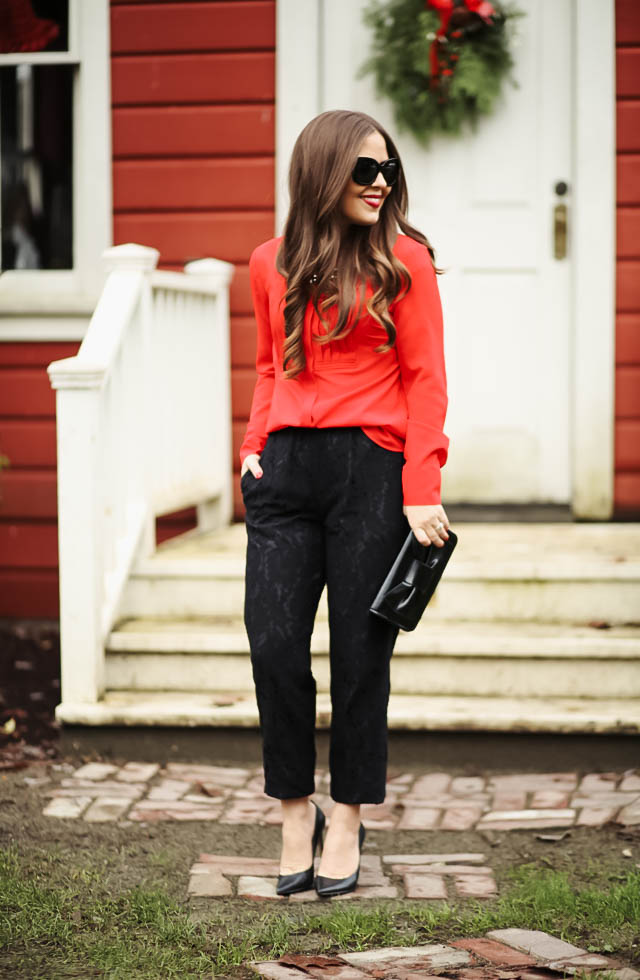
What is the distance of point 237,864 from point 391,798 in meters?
0.74

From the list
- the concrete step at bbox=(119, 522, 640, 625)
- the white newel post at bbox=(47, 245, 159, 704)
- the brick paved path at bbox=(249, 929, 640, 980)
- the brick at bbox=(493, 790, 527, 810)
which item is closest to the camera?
the brick paved path at bbox=(249, 929, 640, 980)

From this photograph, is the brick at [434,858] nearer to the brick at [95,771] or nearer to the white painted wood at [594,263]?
the brick at [95,771]

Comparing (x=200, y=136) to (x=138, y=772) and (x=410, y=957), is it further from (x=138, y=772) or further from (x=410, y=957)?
(x=410, y=957)

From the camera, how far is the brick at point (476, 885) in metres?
3.24

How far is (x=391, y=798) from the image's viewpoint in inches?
160

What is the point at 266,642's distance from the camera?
316 centimetres

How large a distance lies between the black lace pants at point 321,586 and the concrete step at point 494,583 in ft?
4.91

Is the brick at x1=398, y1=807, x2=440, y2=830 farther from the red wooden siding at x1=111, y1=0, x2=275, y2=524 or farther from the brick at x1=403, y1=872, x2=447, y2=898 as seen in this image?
the red wooden siding at x1=111, y1=0, x2=275, y2=524

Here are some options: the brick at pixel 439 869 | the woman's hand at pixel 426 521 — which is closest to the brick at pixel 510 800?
the brick at pixel 439 869

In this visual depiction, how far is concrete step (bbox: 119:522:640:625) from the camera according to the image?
4.69 meters

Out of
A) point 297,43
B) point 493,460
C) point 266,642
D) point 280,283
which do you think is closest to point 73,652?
point 266,642

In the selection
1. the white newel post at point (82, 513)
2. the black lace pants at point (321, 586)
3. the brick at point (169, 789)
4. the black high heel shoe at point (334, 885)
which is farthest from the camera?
the white newel post at point (82, 513)

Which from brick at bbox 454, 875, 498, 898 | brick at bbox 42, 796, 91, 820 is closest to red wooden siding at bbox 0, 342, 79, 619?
brick at bbox 42, 796, 91, 820

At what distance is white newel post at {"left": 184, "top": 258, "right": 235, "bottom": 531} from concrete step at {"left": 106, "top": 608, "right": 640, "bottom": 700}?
1.28 meters
